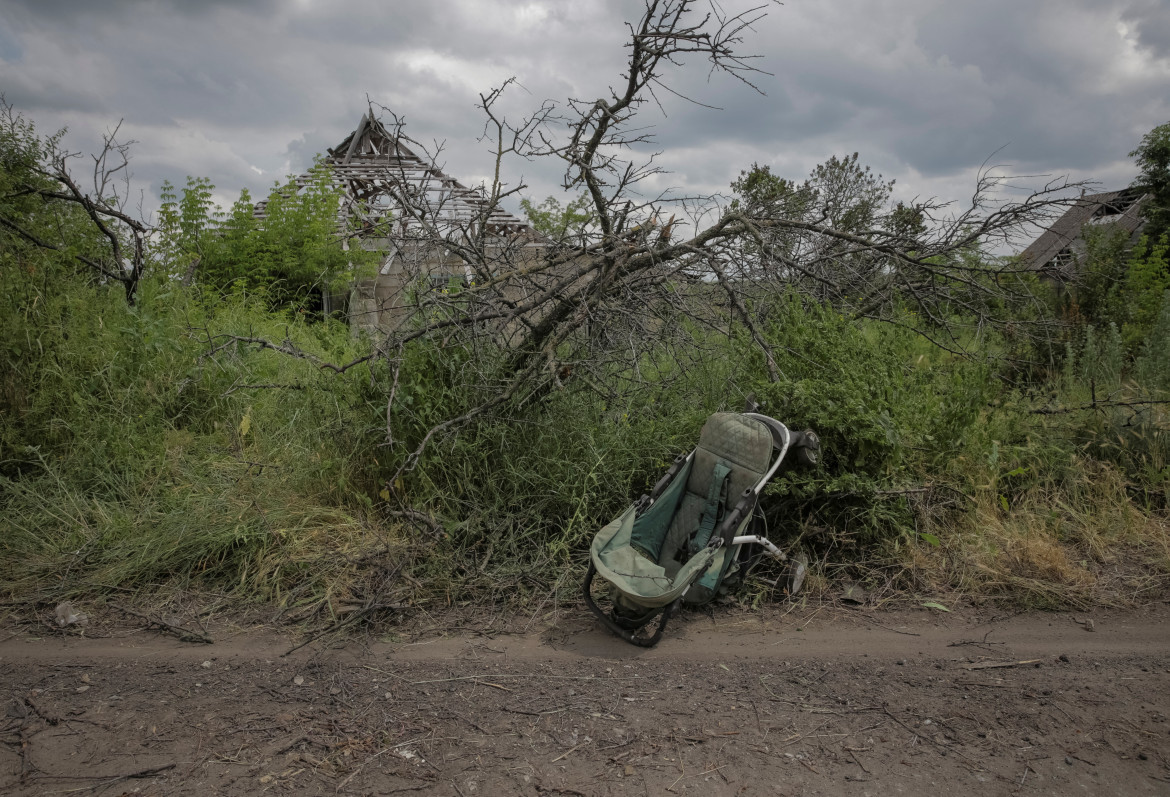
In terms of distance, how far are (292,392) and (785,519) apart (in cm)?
405

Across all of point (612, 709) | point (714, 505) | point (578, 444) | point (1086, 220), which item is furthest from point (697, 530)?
point (1086, 220)

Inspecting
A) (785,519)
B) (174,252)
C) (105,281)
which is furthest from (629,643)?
(174,252)

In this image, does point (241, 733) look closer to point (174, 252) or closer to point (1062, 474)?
point (1062, 474)

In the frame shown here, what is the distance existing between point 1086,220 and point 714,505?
8747 mm

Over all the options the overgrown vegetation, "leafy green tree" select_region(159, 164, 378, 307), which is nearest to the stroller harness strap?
the overgrown vegetation

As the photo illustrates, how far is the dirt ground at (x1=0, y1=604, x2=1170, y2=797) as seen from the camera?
276 centimetres

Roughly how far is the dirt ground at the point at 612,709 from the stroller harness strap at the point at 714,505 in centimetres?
47

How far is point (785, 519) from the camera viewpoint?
4898 mm

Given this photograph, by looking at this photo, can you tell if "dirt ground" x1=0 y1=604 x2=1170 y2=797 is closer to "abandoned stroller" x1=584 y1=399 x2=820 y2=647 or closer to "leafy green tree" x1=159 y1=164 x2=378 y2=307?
"abandoned stroller" x1=584 y1=399 x2=820 y2=647

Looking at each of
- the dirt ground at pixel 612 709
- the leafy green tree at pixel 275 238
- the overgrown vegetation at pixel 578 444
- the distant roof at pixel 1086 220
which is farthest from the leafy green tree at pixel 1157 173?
the leafy green tree at pixel 275 238

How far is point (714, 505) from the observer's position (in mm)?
4438

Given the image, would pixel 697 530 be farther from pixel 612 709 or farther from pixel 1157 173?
pixel 1157 173

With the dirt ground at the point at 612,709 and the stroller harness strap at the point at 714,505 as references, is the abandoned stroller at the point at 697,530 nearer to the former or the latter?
the stroller harness strap at the point at 714,505

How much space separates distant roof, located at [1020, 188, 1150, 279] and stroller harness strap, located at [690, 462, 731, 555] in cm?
247
